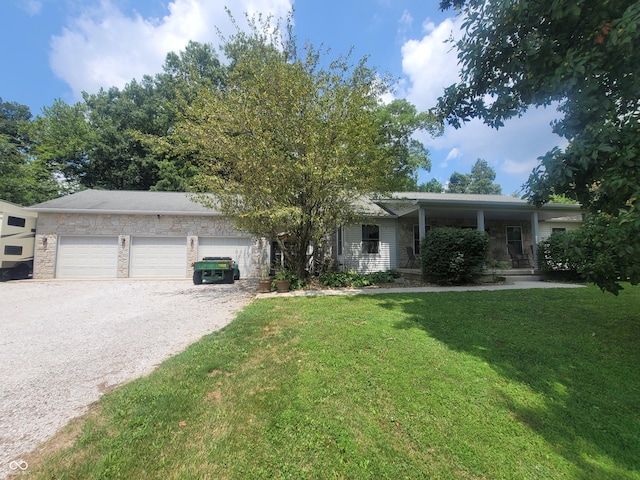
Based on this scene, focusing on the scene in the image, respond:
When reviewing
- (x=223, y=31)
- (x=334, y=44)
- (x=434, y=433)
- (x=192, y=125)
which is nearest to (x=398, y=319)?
(x=434, y=433)

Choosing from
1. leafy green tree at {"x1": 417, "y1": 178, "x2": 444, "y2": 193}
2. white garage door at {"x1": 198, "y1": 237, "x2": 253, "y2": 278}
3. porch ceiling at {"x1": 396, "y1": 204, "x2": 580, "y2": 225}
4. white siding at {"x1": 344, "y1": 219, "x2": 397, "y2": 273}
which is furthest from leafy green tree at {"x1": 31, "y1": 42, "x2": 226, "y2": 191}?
leafy green tree at {"x1": 417, "y1": 178, "x2": 444, "y2": 193}

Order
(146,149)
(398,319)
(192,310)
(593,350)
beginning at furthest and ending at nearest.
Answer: (146,149) < (192,310) < (398,319) < (593,350)

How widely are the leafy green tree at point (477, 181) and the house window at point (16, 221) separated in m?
48.8

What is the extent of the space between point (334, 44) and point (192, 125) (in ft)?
17.2

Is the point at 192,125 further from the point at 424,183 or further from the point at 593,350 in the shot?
the point at 424,183

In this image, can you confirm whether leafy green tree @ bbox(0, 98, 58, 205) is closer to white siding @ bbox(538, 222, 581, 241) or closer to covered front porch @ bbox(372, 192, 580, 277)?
covered front porch @ bbox(372, 192, 580, 277)

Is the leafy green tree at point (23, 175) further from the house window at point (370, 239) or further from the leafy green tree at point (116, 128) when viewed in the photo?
the house window at point (370, 239)

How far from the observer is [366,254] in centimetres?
1328

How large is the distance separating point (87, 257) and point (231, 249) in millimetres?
6656

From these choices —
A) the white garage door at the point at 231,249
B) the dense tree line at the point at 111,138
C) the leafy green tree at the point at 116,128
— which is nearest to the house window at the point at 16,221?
the white garage door at the point at 231,249

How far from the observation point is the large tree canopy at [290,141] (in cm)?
850

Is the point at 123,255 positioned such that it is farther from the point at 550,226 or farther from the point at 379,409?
the point at 550,226

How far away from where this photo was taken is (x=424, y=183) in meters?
37.8

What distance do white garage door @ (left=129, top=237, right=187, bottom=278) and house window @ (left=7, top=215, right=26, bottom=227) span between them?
15.3 ft
